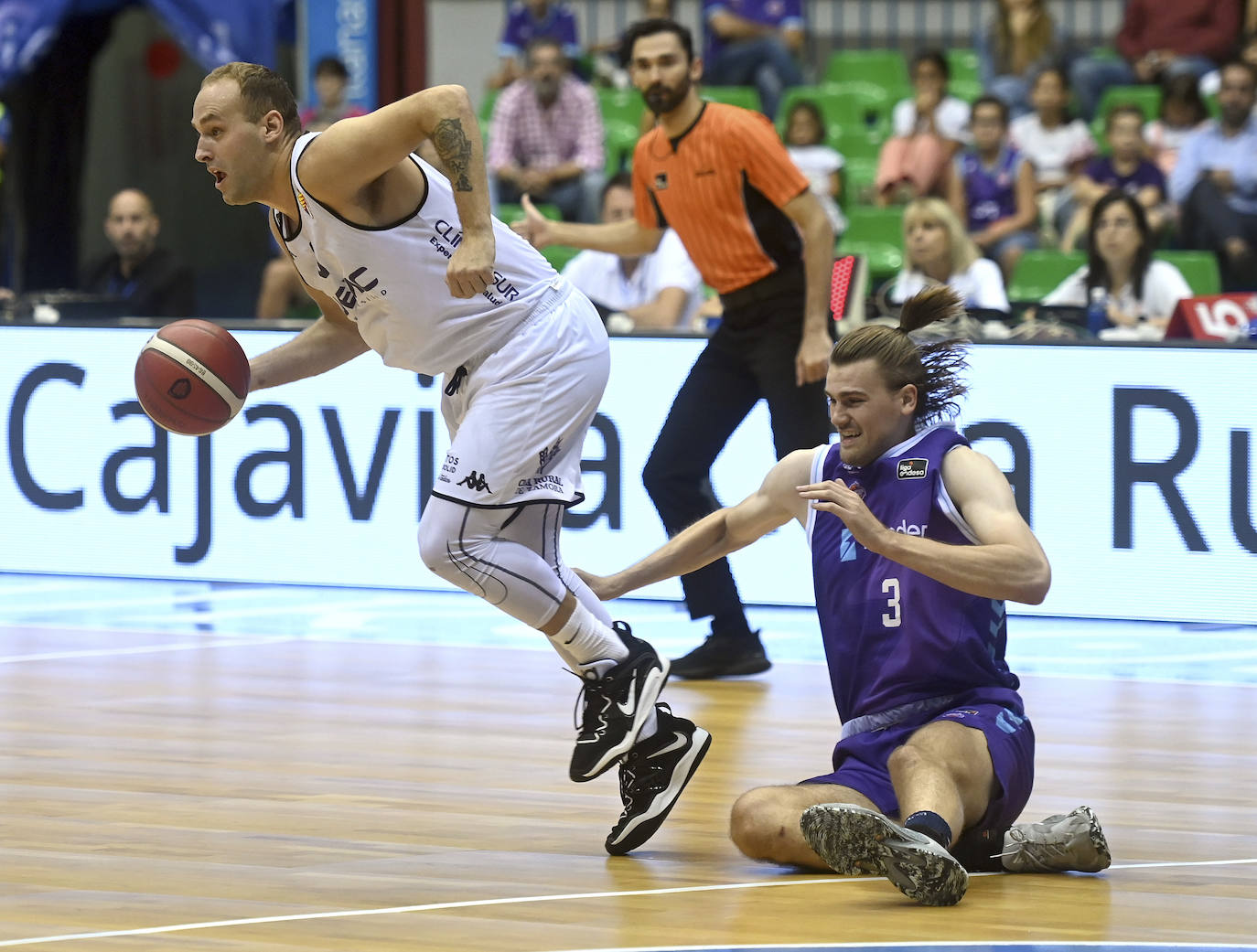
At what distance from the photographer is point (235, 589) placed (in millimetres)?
9328

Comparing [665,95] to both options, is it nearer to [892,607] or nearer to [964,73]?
[892,607]

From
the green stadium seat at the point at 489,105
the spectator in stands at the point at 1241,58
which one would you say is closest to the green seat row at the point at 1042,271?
the spectator in stands at the point at 1241,58

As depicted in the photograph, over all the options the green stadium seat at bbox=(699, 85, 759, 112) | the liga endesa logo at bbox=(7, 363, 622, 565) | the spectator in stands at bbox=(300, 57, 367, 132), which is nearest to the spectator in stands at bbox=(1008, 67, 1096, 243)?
the green stadium seat at bbox=(699, 85, 759, 112)

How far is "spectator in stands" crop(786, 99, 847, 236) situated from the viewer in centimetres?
1249

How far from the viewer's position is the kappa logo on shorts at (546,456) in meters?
4.93

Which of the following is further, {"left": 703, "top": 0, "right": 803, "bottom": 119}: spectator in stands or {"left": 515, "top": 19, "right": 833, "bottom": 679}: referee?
{"left": 703, "top": 0, "right": 803, "bottom": 119}: spectator in stands

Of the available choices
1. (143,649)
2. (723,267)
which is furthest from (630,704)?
(143,649)

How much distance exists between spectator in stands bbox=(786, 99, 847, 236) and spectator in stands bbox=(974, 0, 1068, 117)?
133 cm

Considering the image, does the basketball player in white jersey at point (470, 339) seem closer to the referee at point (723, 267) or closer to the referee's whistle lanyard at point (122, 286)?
the referee at point (723, 267)

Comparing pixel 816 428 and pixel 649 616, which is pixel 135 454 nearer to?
pixel 649 616

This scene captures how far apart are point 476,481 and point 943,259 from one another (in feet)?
17.2

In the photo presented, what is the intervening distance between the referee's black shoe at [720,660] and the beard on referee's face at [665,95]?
1.80 meters

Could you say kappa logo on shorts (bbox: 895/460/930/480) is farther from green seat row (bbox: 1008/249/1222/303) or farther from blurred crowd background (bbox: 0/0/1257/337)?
green seat row (bbox: 1008/249/1222/303)

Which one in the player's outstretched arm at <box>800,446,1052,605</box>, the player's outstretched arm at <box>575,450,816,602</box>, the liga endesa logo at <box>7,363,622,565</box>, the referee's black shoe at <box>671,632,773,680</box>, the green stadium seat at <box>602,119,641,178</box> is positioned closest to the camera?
the player's outstretched arm at <box>800,446,1052,605</box>
